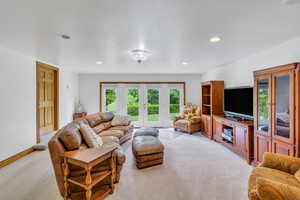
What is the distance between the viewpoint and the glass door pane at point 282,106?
228 centimetres

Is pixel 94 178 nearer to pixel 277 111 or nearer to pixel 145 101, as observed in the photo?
pixel 277 111

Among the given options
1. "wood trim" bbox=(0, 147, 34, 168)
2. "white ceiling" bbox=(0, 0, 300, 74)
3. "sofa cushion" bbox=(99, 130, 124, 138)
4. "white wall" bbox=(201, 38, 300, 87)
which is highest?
"white ceiling" bbox=(0, 0, 300, 74)

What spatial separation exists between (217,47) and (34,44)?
139 inches

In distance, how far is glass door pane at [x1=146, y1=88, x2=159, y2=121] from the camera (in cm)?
667

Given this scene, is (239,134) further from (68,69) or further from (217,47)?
(68,69)

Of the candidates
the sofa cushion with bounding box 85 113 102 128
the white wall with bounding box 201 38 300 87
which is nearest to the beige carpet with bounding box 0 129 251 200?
the sofa cushion with bounding box 85 113 102 128

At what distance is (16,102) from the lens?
3.32 m

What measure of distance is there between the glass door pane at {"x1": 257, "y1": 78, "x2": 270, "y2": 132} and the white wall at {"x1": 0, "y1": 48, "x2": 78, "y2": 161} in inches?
195

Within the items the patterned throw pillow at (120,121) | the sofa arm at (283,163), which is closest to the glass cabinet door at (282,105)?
the sofa arm at (283,163)

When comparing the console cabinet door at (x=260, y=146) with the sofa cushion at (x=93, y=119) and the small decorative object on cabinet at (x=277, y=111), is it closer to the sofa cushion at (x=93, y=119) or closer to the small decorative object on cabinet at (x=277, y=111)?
the small decorative object on cabinet at (x=277, y=111)

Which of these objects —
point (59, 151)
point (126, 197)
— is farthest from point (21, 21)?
point (126, 197)

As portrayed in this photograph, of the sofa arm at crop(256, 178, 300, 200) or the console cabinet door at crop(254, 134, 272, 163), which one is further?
the console cabinet door at crop(254, 134, 272, 163)

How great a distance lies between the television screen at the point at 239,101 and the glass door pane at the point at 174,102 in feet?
7.73

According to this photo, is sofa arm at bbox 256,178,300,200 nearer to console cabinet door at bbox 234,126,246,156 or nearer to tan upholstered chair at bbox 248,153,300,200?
tan upholstered chair at bbox 248,153,300,200
